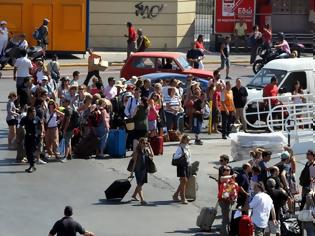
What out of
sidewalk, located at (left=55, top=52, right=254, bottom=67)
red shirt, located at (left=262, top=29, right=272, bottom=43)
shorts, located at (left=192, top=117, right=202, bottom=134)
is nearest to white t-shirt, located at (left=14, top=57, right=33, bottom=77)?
shorts, located at (left=192, top=117, right=202, bottom=134)

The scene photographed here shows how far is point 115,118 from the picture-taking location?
29172 mm

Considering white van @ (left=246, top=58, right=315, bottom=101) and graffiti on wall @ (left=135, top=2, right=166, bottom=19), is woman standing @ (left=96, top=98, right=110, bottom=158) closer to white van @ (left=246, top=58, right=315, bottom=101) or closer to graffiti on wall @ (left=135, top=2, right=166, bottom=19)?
white van @ (left=246, top=58, right=315, bottom=101)

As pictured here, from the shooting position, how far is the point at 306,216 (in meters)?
21.5

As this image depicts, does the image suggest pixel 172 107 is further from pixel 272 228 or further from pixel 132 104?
pixel 272 228

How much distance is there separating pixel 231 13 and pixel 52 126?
22529 mm

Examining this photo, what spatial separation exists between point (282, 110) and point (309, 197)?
7.78m

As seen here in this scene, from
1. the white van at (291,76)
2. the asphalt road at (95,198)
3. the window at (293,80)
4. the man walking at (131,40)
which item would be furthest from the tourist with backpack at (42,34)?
the asphalt road at (95,198)

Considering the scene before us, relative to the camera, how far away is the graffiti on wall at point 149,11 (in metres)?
47.2

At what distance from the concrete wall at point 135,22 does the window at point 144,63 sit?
11.3 metres

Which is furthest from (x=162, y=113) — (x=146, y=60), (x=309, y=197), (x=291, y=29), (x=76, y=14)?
(x=291, y=29)

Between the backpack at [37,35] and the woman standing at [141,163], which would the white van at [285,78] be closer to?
the woman standing at [141,163]

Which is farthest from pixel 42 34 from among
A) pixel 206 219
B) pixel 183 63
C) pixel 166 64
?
pixel 206 219

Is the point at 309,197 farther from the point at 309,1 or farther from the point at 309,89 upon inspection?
the point at 309,1

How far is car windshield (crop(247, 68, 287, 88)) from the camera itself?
3312 cm
